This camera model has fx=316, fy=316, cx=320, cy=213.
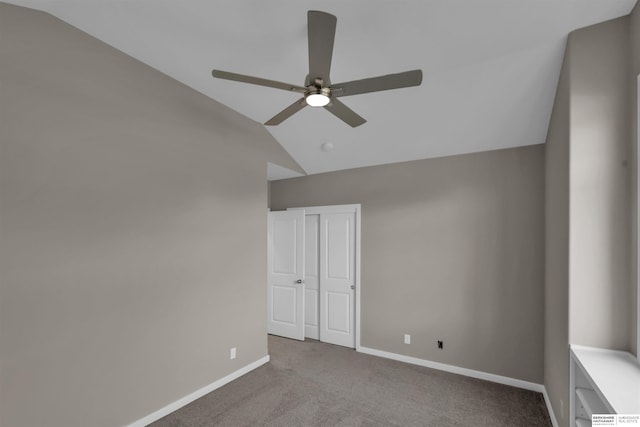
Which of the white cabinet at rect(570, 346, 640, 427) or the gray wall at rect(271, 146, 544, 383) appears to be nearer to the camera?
the white cabinet at rect(570, 346, 640, 427)

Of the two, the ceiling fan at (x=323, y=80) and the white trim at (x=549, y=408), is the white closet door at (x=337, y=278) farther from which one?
the ceiling fan at (x=323, y=80)

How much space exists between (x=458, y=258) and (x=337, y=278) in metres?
1.64

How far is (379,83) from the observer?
1794mm

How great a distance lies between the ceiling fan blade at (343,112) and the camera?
2.04 meters

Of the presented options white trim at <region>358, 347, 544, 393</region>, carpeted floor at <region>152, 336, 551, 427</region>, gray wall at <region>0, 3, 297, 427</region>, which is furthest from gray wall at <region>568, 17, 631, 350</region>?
gray wall at <region>0, 3, 297, 427</region>

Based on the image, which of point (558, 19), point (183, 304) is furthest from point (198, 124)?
point (558, 19)

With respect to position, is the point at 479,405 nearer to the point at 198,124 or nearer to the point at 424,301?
the point at 424,301

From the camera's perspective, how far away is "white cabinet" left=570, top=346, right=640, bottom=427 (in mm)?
1377

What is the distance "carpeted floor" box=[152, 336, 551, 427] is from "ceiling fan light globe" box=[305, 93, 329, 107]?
2515 mm

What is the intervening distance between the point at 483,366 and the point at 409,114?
9.31 ft

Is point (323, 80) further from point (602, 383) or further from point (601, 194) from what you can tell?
point (602, 383)

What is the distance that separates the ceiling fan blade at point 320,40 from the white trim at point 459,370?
3.44 meters

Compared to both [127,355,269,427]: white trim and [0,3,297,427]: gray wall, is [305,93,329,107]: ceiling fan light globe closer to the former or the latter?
[0,3,297,427]: gray wall

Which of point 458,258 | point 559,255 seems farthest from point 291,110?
point 458,258
